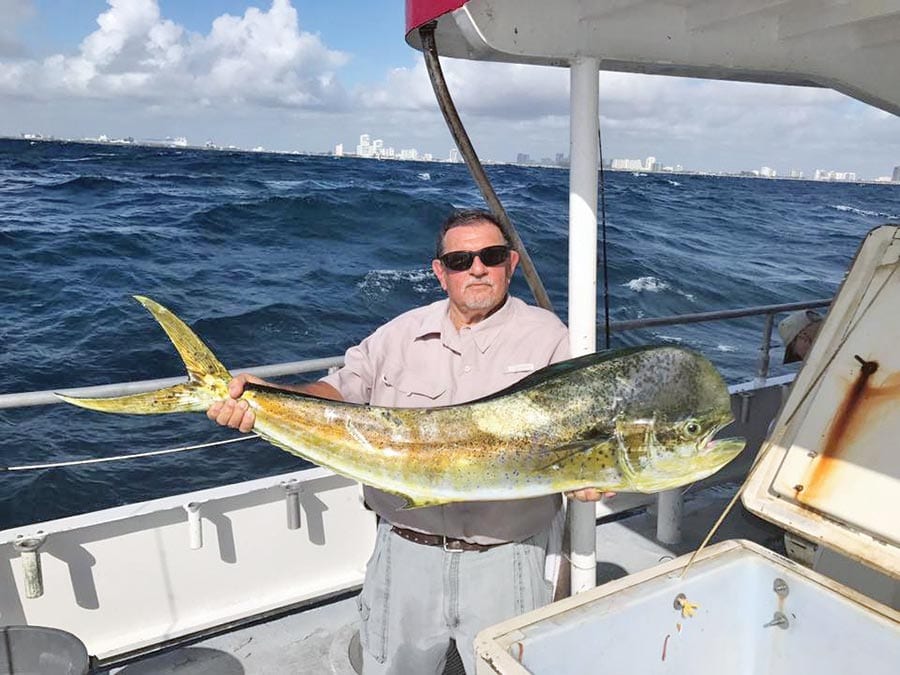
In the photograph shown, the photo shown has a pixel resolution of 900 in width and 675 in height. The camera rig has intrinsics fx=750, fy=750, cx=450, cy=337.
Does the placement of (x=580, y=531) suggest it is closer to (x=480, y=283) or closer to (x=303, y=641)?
→ (x=480, y=283)

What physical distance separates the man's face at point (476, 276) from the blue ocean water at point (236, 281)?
22.3 ft

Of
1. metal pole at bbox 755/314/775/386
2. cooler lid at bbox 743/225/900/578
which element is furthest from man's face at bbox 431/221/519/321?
metal pole at bbox 755/314/775/386

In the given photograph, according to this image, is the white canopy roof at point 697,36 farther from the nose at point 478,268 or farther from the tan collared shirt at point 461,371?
the tan collared shirt at point 461,371

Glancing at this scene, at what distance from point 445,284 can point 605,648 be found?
122 centimetres

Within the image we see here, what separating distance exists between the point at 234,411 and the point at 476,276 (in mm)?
850

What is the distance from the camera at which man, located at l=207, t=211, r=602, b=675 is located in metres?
2.38

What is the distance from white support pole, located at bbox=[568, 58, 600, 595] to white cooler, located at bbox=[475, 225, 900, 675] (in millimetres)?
675

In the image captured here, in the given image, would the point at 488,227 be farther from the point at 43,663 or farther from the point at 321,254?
the point at 321,254

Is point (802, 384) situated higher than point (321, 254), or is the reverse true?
point (802, 384)

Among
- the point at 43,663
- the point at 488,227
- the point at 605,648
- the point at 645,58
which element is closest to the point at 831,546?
the point at 605,648

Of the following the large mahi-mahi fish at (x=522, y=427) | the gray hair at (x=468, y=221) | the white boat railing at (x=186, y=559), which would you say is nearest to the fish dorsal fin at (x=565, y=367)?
the large mahi-mahi fish at (x=522, y=427)

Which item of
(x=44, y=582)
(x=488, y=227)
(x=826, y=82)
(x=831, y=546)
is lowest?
(x=44, y=582)

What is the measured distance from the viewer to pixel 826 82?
2783 mm

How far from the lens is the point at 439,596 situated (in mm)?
2404
